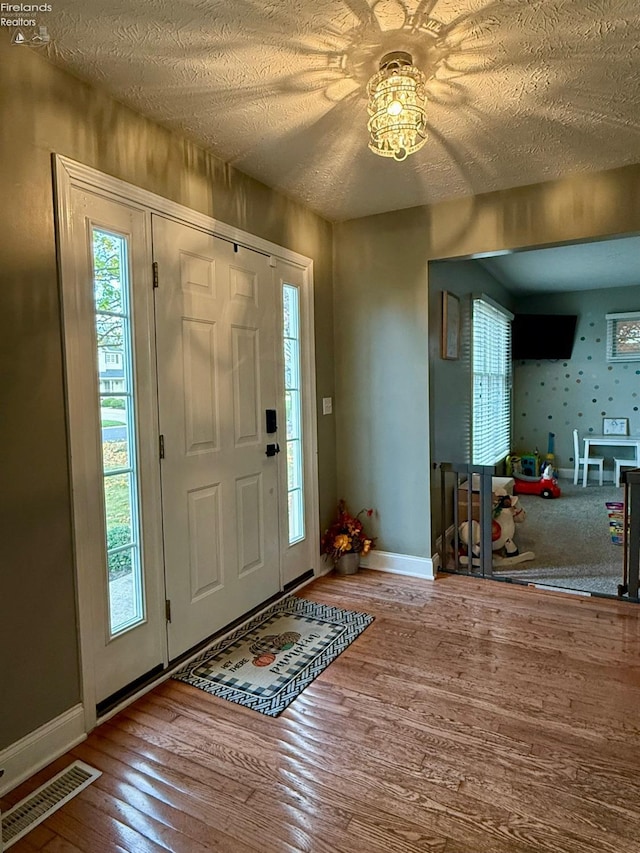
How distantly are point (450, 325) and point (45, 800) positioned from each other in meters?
3.63

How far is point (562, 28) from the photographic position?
1654 mm

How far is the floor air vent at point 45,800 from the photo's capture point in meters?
1.48

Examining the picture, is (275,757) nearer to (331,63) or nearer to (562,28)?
(331,63)

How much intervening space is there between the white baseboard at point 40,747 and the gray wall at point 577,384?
6583 millimetres

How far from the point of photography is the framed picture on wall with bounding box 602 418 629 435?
255 inches

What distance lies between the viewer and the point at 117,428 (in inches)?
80.7

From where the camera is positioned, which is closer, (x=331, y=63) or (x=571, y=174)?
(x=331, y=63)

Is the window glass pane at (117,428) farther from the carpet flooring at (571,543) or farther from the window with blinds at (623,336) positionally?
the window with blinds at (623,336)

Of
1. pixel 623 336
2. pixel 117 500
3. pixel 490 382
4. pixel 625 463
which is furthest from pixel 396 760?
pixel 623 336

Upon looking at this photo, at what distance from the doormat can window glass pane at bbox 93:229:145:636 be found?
472 mm

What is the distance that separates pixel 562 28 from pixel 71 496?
2.37 metres

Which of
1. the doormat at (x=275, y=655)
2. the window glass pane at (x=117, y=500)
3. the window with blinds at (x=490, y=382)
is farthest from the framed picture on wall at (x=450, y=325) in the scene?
the window glass pane at (x=117, y=500)

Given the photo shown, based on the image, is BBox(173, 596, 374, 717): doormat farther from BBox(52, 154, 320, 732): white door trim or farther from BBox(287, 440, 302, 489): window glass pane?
BBox(287, 440, 302, 489): window glass pane

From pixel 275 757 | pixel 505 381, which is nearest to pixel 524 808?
pixel 275 757
